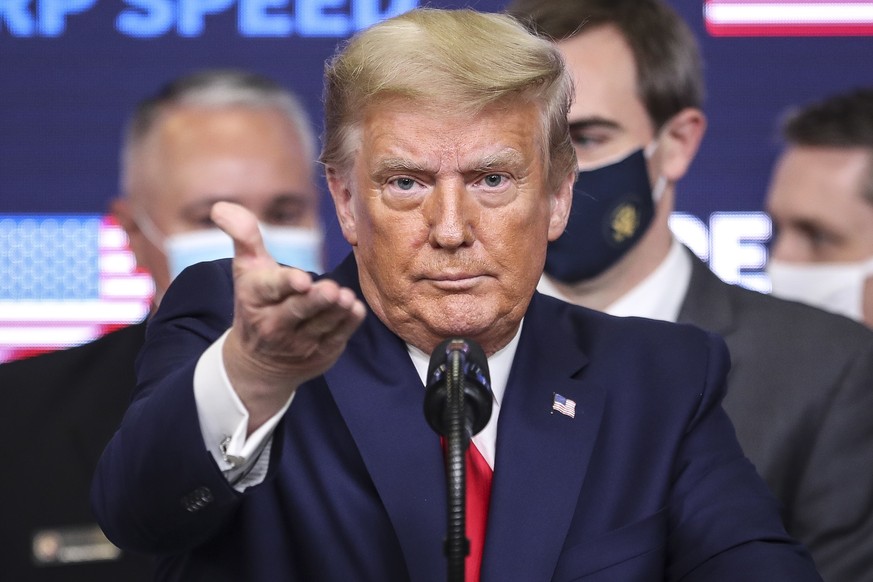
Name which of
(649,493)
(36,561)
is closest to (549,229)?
(649,493)

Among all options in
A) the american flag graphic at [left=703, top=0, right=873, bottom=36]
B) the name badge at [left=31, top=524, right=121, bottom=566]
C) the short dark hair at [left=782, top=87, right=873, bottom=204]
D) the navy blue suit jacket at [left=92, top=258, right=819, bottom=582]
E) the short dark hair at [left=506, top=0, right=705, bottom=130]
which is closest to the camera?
the navy blue suit jacket at [left=92, top=258, right=819, bottom=582]

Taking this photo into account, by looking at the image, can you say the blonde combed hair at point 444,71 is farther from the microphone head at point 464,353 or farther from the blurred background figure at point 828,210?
the blurred background figure at point 828,210

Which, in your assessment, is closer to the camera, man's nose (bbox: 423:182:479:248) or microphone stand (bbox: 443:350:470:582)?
microphone stand (bbox: 443:350:470:582)

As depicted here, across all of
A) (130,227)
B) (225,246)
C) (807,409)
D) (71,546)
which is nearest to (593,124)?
(807,409)

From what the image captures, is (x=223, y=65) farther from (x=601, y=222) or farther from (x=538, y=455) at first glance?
(x=538, y=455)

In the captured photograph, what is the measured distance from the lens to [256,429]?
5.70 feet

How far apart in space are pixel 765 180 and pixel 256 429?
2.81 metres

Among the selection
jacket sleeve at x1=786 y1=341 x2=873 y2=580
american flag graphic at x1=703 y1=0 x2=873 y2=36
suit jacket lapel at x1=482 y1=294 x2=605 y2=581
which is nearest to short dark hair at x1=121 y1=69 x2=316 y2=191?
american flag graphic at x1=703 y1=0 x2=873 y2=36

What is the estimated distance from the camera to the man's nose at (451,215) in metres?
1.97

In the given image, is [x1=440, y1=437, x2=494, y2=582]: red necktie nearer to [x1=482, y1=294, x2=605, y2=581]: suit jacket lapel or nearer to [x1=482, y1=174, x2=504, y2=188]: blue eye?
[x1=482, y1=294, x2=605, y2=581]: suit jacket lapel

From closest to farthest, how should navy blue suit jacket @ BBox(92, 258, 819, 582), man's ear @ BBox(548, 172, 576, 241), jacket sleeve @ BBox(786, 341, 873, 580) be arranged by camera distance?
1. navy blue suit jacket @ BBox(92, 258, 819, 582)
2. man's ear @ BBox(548, 172, 576, 241)
3. jacket sleeve @ BBox(786, 341, 873, 580)

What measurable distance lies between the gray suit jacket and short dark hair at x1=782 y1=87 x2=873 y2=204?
1165mm

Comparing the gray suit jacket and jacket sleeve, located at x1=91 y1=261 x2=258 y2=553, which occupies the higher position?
jacket sleeve, located at x1=91 y1=261 x2=258 y2=553

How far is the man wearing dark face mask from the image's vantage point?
10.1ft
